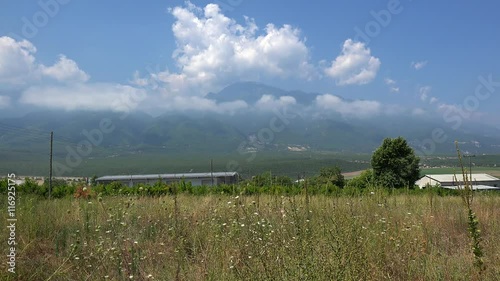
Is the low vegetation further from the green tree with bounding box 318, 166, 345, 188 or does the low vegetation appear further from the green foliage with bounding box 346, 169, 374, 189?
the green foliage with bounding box 346, 169, 374, 189

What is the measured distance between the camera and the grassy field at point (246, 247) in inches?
141

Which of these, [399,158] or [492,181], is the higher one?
[399,158]

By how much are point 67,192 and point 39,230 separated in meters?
11.7

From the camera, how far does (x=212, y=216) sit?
6.41 m

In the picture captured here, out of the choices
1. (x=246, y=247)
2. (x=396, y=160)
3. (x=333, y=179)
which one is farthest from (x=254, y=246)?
(x=396, y=160)

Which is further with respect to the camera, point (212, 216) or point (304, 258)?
point (212, 216)

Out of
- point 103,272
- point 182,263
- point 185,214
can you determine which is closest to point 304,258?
point 182,263

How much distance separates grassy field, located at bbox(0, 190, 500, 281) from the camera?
11.7 ft

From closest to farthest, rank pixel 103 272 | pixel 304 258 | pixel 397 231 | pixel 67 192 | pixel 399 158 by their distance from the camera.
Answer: pixel 304 258 → pixel 103 272 → pixel 397 231 → pixel 67 192 → pixel 399 158

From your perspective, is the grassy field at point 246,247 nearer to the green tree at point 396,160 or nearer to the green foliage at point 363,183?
the green foliage at point 363,183

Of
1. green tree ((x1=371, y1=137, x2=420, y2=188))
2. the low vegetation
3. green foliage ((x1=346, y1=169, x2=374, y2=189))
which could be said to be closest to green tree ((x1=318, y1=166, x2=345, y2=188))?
green foliage ((x1=346, y1=169, x2=374, y2=189))

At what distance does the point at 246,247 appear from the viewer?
176 inches

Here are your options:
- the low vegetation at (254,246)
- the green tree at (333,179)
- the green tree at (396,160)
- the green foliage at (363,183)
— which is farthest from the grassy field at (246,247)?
the green tree at (396,160)

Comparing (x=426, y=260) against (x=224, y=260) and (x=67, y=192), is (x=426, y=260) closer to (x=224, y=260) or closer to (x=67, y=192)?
(x=224, y=260)
